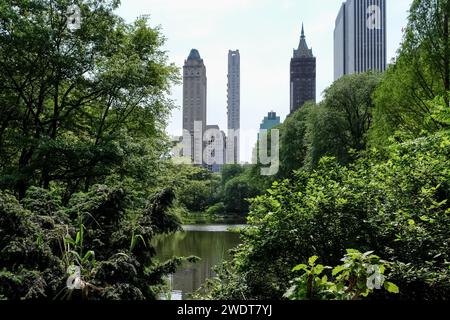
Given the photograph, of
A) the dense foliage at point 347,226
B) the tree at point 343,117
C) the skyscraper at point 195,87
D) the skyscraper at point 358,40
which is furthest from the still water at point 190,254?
the skyscraper at point 358,40

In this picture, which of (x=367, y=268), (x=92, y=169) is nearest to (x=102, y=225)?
(x=367, y=268)

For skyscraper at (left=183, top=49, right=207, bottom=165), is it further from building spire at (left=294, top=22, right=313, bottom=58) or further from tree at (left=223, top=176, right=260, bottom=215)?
building spire at (left=294, top=22, right=313, bottom=58)

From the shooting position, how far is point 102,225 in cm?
586

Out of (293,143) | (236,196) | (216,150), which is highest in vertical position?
(216,150)

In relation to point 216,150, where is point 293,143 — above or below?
below

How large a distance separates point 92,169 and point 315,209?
856cm

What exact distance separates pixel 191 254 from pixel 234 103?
157ft

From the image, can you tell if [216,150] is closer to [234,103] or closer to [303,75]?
[234,103]

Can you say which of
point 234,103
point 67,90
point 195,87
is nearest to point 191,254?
point 67,90

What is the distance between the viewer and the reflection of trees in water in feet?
43.2

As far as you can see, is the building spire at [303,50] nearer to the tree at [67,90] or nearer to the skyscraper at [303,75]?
the skyscraper at [303,75]

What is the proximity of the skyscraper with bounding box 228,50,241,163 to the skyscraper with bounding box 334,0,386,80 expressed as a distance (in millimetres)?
12051

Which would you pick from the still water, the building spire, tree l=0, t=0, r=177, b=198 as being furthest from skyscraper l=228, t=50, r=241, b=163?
the building spire

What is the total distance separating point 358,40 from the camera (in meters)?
40.7
